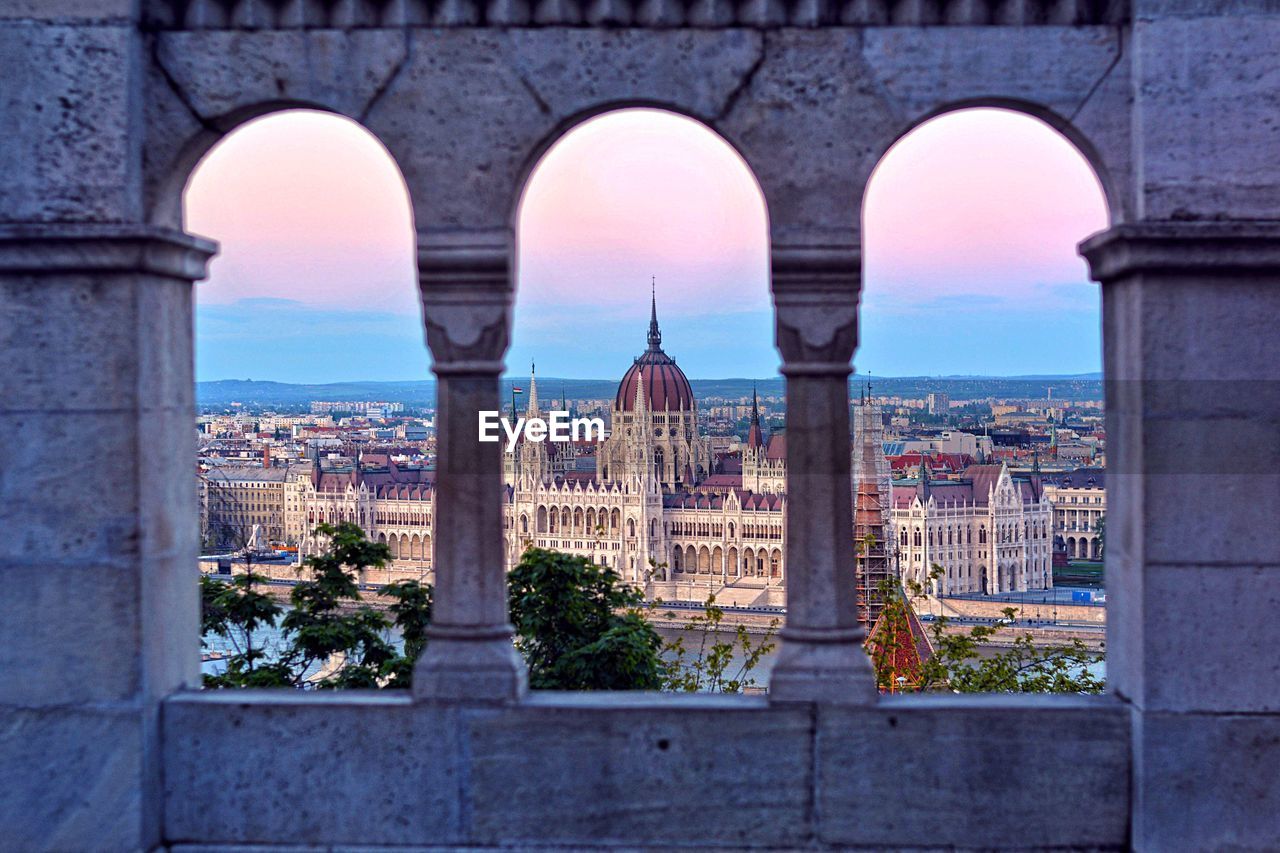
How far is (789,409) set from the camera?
389 centimetres

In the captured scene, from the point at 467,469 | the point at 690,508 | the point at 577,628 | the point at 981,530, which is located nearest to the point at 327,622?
the point at 577,628

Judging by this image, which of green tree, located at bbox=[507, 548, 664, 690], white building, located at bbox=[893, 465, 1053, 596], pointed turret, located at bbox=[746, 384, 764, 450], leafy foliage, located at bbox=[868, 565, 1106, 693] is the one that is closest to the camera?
green tree, located at bbox=[507, 548, 664, 690]

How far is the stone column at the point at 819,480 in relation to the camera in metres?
3.79

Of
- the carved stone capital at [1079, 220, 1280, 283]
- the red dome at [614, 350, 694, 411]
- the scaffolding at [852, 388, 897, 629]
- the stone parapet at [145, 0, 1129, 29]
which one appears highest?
the red dome at [614, 350, 694, 411]

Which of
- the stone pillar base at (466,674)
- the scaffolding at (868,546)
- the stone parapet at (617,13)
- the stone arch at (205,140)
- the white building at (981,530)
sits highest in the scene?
the stone parapet at (617,13)

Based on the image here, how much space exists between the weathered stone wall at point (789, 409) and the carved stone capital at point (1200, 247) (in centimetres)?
2

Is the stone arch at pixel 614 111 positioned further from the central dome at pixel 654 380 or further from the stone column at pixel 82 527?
the central dome at pixel 654 380

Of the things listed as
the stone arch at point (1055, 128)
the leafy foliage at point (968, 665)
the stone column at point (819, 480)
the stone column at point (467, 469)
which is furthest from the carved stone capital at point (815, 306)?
the leafy foliage at point (968, 665)

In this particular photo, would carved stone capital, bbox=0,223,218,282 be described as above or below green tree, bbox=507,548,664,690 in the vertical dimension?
above

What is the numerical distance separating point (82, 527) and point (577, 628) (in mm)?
4146

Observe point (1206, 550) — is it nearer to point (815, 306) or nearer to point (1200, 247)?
point (1200, 247)

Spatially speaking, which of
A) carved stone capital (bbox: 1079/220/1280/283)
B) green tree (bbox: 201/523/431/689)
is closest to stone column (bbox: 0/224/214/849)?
carved stone capital (bbox: 1079/220/1280/283)

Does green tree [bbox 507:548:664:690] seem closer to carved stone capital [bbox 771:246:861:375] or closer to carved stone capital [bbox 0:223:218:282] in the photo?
carved stone capital [bbox 771:246:861:375]

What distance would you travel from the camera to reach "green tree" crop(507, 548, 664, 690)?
23.7ft
